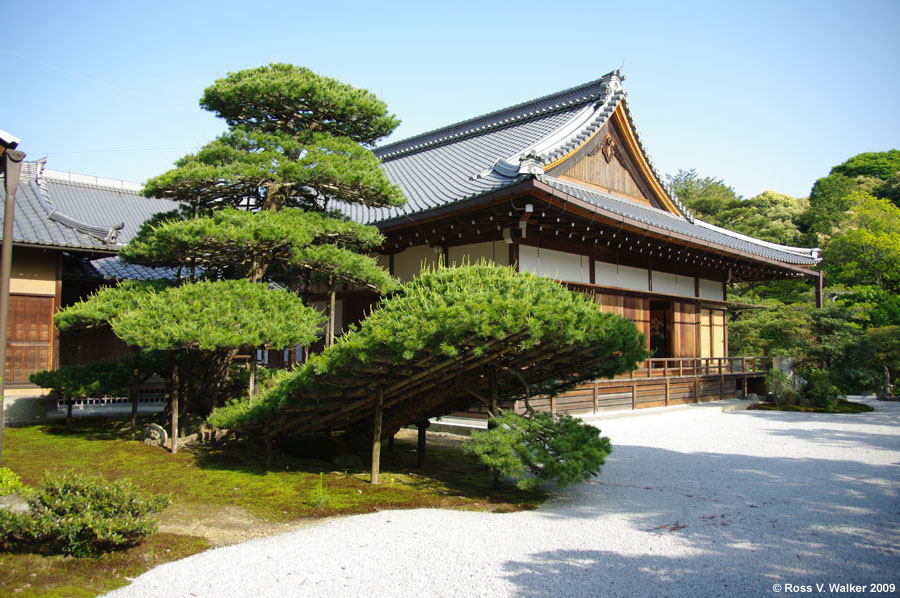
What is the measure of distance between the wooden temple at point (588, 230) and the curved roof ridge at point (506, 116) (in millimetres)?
44

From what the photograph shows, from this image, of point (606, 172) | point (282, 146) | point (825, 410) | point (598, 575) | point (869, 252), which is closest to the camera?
point (598, 575)

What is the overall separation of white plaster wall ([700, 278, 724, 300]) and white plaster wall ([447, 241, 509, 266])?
8.03 m

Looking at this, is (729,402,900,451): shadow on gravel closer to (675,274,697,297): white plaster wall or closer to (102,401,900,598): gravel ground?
(102,401,900,598): gravel ground

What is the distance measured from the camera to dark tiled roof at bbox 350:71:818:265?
10.7 meters

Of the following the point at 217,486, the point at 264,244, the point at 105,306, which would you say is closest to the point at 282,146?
the point at 264,244

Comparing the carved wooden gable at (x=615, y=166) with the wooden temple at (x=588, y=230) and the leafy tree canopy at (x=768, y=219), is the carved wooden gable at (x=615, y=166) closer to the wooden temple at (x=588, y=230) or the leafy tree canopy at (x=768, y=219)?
the wooden temple at (x=588, y=230)

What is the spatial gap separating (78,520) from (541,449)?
13.1 ft

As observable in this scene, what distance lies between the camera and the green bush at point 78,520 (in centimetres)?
422

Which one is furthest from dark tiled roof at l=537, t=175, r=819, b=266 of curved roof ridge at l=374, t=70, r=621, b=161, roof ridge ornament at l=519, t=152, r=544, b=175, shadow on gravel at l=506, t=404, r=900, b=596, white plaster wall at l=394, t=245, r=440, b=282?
shadow on gravel at l=506, t=404, r=900, b=596

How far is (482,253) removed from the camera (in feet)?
36.3

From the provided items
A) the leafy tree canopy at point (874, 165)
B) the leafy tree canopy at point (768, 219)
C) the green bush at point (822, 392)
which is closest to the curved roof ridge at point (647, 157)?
the green bush at point (822, 392)

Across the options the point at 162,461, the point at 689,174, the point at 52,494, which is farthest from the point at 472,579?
the point at 689,174

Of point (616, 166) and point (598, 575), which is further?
point (616, 166)

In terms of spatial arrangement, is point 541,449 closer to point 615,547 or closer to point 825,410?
point 615,547
